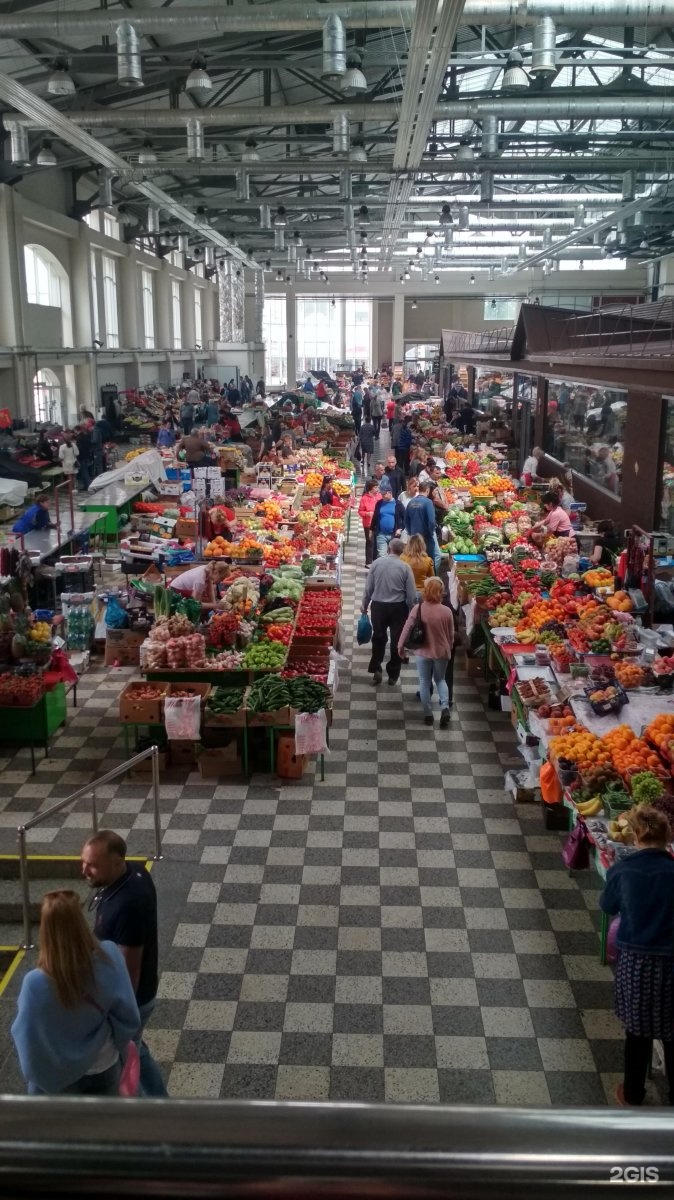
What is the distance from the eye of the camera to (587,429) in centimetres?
1340

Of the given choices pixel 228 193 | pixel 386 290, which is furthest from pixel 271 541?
pixel 386 290

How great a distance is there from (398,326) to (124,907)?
44536 millimetres

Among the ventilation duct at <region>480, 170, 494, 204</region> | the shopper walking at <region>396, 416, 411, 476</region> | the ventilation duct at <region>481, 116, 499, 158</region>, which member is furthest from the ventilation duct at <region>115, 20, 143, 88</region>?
the shopper walking at <region>396, 416, 411, 476</region>

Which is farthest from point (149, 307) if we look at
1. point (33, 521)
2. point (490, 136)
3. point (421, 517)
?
point (421, 517)

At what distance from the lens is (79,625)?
1034 cm

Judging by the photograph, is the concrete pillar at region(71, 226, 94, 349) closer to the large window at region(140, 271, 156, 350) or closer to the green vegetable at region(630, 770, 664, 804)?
the large window at region(140, 271, 156, 350)

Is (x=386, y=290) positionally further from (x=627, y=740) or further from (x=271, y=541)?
(x=627, y=740)

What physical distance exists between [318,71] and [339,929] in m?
17.4

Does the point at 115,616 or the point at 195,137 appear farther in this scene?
the point at 195,137

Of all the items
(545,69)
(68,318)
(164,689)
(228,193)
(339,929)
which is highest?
(228,193)

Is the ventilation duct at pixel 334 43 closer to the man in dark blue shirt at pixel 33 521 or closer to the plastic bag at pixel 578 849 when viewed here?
the man in dark blue shirt at pixel 33 521

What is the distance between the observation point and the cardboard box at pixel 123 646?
959cm

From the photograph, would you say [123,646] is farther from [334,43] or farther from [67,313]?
[67,313]

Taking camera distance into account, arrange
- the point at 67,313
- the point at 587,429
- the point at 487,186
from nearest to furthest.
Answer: the point at 587,429 → the point at 487,186 → the point at 67,313
